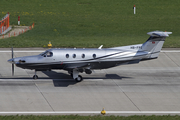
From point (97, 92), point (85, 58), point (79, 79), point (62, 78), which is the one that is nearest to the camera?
point (97, 92)

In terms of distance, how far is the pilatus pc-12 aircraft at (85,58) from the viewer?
24.1 metres

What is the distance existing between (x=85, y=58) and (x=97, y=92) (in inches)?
129

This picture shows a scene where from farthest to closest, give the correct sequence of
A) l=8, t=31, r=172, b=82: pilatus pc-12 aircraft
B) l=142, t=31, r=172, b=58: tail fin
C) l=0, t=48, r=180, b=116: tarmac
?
l=142, t=31, r=172, b=58: tail fin, l=8, t=31, r=172, b=82: pilatus pc-12 aircraft, l=0, t=48, r=180, b=116: tarmac

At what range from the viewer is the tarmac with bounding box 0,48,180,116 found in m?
19.5

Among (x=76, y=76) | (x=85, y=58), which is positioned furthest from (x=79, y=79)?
(x=85, y=58)

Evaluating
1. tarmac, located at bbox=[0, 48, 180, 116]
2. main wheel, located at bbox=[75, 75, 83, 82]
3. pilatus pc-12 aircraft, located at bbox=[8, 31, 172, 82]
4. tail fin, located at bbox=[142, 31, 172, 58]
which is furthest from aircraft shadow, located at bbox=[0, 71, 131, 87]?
tail fin, located at bbox=[142, 31, 172, 58]

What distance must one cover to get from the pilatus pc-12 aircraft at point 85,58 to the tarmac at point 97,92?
1.23m

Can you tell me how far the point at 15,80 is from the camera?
81.7 feet

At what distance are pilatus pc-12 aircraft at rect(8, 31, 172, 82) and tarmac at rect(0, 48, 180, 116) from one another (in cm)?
123

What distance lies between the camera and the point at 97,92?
22.5 m

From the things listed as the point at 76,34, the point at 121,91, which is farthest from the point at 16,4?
the point at 121,91

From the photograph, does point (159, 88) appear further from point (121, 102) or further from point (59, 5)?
point (59, 5)

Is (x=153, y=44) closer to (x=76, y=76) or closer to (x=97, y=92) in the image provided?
(x=97, y=92)

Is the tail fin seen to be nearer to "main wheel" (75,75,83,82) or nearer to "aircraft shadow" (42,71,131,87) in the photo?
"aircraft shadow" (42,71,131,87)
